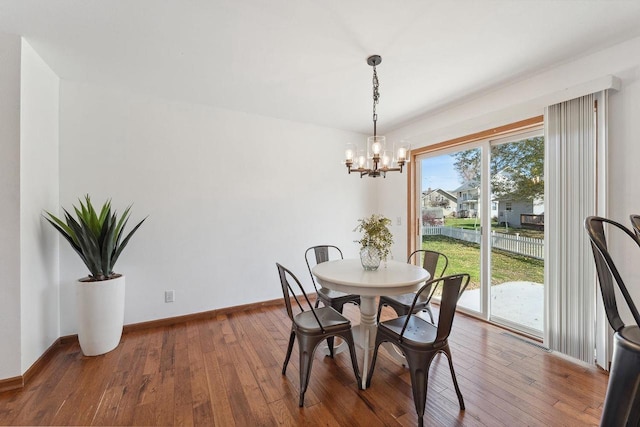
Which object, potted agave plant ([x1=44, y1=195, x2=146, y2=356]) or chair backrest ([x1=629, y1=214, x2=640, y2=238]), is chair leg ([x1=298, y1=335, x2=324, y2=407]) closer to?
chair backrest ([x1=629, y1=214, x2=640, y2=238])

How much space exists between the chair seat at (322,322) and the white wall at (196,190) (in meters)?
1.66

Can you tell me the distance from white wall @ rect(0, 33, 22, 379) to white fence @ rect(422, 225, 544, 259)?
4.24 meters

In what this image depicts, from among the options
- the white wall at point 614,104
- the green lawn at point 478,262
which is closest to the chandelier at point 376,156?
the white wall at point 614,104

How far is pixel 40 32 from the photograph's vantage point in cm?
191

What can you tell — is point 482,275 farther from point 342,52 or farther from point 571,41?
point 342,52

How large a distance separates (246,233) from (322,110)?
1.86 meters

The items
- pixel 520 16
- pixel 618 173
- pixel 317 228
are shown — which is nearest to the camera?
pixel 520 16

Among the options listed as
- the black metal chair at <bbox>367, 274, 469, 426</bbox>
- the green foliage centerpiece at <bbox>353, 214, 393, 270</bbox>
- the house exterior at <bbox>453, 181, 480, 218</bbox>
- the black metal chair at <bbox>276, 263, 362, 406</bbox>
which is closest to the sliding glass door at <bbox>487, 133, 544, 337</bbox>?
the house exterior at <bbox>453, 181, 480, 218</bbox>

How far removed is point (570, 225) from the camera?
89.0 inches

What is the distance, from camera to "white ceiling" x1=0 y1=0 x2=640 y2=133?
5.57ft

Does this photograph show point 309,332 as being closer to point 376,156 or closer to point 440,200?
point 376,156

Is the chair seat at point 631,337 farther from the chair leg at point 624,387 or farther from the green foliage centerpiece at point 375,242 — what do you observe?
the green foliage centerpiece at point 375,242

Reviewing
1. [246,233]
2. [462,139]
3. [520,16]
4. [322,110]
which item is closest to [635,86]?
[520,16]

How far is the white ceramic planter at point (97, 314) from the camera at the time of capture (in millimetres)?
2281
